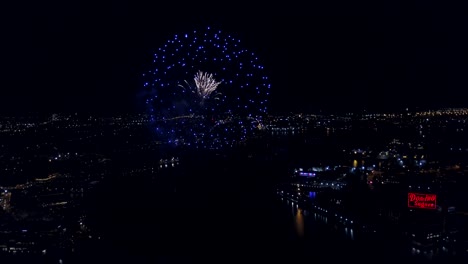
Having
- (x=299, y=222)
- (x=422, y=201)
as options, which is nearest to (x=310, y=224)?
(x=299, y=222)

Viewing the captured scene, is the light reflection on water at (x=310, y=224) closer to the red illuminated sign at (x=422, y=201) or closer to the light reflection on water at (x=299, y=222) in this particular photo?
the light reflection on water at (x=299, y=222)

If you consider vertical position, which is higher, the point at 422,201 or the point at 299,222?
the point at 422,201

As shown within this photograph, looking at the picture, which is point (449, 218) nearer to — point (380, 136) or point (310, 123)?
point (380, 136)

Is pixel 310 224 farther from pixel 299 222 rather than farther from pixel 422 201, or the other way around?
pixel 422 201

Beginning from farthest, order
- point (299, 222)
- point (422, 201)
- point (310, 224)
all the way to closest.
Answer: point (299, 222) < point (310, 224) < point (422, 201)

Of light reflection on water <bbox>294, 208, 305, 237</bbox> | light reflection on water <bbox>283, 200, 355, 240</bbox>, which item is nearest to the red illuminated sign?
light reflection on water <bbox>283, 200, 355, 240</bbox>

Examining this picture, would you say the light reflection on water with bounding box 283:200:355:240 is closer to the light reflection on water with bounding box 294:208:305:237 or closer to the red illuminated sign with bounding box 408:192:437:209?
the light reflection on water with bounding box 294:208:305:237

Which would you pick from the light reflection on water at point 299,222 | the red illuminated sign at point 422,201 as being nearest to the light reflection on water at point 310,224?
the light reflection on water at point 299,222

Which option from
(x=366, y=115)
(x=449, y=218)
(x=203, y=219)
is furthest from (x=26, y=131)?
(x=366, y=115)

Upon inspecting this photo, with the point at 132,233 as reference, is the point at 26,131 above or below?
above
